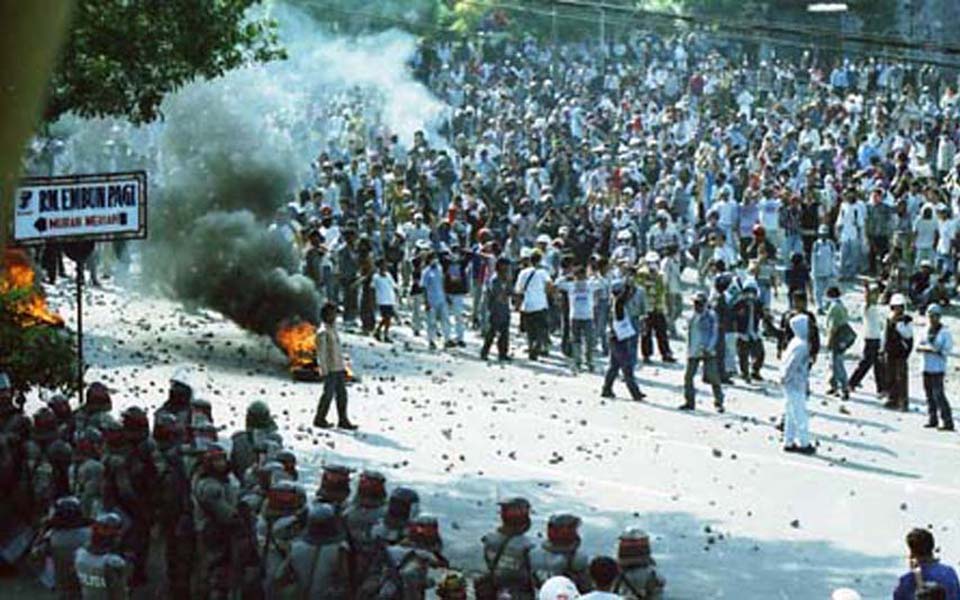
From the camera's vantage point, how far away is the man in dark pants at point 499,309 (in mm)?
22580

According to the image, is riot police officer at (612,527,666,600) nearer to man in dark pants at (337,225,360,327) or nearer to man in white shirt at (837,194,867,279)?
man in dark pants at (337,225,360,327)

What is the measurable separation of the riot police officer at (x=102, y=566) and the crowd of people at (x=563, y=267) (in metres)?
0.02

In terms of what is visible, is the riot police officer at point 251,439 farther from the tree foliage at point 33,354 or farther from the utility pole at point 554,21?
the utility pole at point 554,21

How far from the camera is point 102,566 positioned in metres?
9.50

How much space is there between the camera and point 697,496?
617 inches

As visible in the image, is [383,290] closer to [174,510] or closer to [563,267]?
[563,267]

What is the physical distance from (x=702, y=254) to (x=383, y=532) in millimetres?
18390

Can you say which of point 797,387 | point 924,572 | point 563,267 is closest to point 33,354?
point 797,387

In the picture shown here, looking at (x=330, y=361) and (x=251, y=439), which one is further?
(x=330, y=361)

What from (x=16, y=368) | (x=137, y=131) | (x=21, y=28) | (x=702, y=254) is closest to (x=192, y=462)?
(x=16, y=368)

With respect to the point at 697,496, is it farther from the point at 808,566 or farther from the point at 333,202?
the point at 333,202

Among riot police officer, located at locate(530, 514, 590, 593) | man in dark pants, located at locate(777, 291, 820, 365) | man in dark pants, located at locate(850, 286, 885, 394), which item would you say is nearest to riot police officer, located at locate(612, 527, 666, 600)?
Answer: riot police officer, located at locate(530, 514, 590, 593)

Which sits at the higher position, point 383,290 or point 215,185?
point 215,185

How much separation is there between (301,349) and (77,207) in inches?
324
